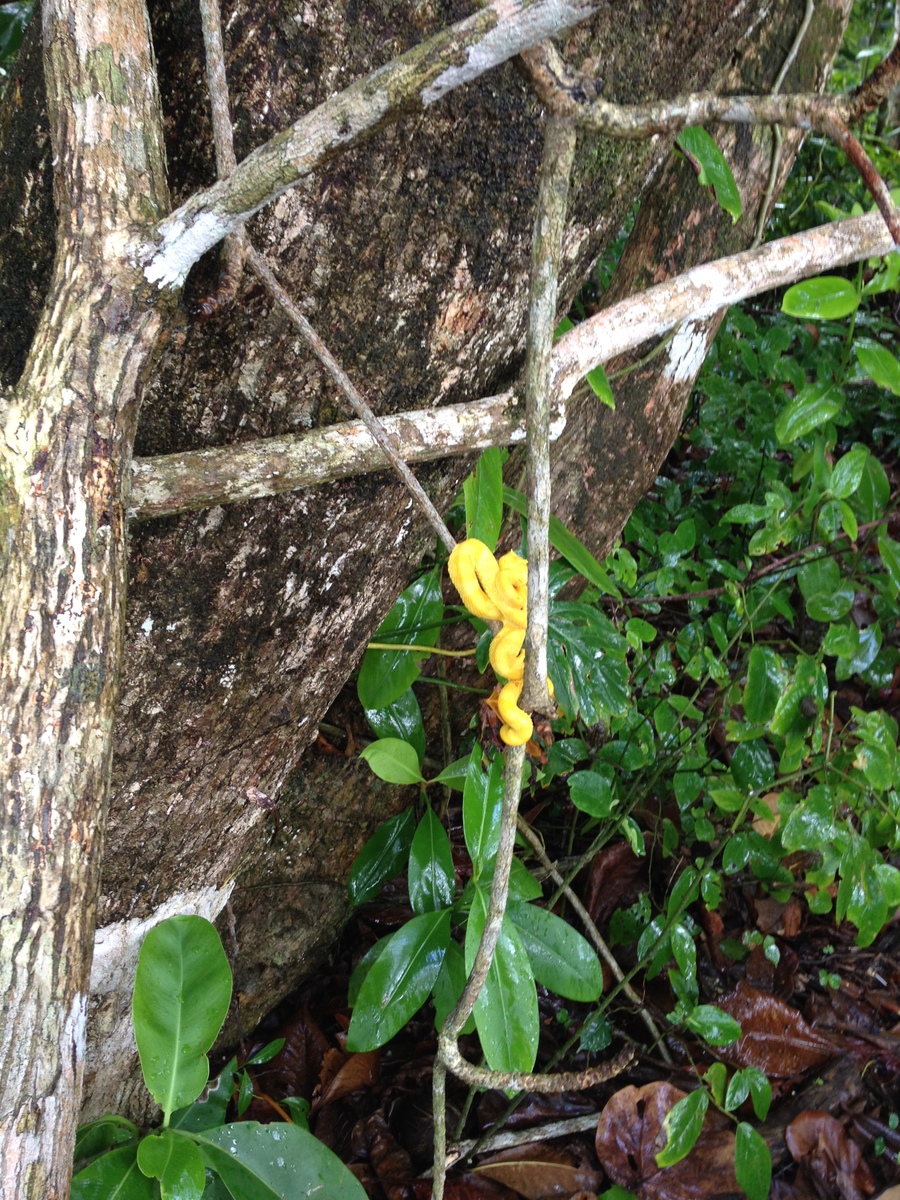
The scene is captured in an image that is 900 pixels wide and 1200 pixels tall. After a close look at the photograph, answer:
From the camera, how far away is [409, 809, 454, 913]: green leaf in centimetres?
171

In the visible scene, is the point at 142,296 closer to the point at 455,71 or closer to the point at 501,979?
the point at 455,71

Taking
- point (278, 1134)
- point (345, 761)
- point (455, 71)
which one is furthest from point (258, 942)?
point (455, 71)

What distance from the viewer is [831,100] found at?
29.0 inches

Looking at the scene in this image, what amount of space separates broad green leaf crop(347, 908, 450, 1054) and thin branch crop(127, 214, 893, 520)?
0.99 m

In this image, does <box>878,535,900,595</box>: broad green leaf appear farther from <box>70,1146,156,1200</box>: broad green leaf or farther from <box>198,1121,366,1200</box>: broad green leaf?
<box>70,1146,156,1200</box>: broad green leaf

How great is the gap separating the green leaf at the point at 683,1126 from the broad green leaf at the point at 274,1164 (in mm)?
693

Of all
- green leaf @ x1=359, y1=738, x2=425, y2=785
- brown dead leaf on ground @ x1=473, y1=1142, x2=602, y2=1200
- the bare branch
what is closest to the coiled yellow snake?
the bare branch

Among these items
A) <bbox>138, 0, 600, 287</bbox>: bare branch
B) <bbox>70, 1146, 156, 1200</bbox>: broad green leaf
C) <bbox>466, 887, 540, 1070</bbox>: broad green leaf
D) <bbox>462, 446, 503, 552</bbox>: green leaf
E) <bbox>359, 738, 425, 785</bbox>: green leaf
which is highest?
<bbox>138, 0, 600, 287</bbox>: bare branch

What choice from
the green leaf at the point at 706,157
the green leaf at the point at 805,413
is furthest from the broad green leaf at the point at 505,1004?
the green leaf at the point at 706,157

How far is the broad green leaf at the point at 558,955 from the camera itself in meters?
1.59

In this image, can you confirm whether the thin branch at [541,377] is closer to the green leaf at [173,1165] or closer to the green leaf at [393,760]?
the green leaf at [393,760]

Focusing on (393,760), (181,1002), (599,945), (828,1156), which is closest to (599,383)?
(393,760)

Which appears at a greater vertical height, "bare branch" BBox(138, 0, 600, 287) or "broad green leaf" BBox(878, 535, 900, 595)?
"bare branch" BBox(138, 0, 600, 287)

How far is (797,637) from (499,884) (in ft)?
7.50
